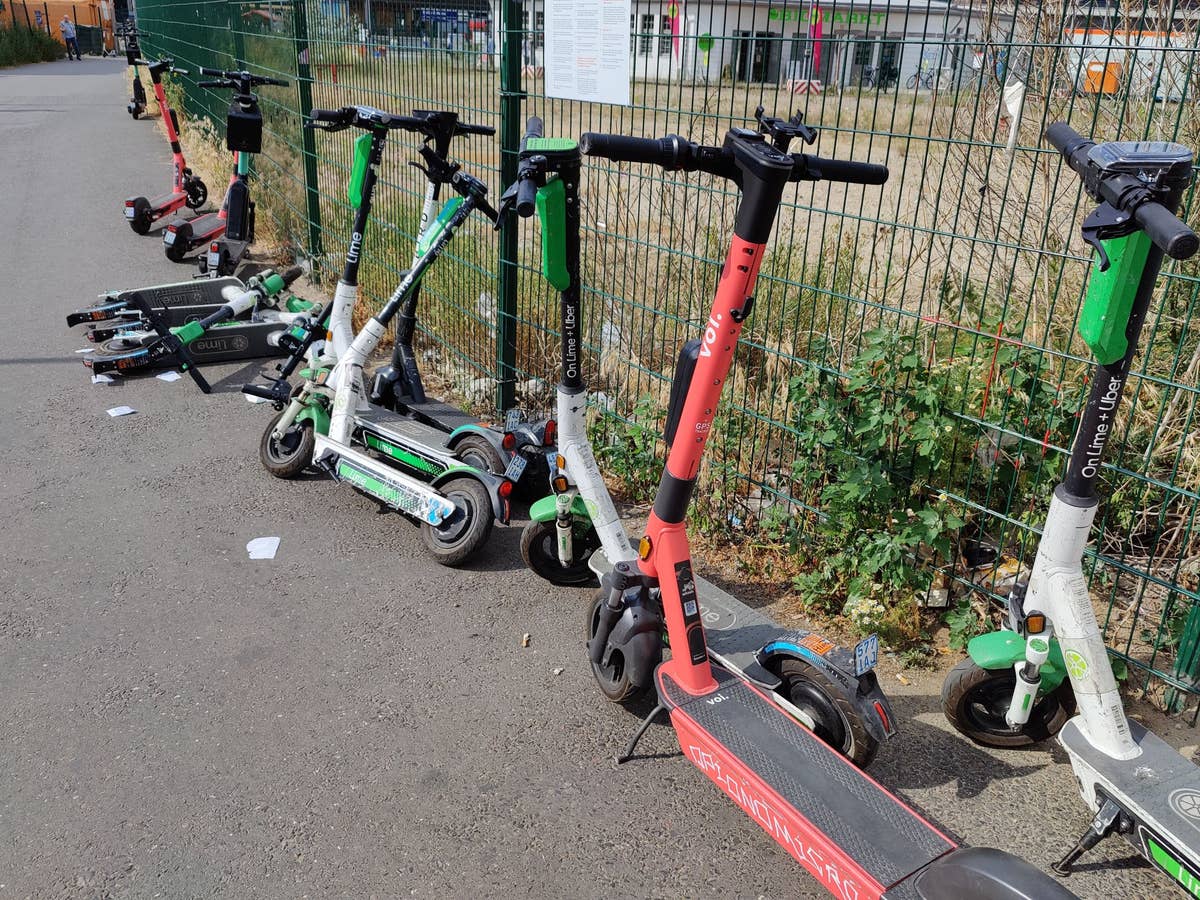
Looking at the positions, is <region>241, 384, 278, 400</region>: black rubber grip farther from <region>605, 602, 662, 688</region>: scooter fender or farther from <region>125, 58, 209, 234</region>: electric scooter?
<region>125, 58, 209, 234</region>: electric scooter

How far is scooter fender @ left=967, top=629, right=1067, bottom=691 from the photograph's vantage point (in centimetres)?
291

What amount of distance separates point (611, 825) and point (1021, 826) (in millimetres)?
1272

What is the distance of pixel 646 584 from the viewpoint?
3.18 metres

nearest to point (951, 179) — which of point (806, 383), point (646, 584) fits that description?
point (806, 383)

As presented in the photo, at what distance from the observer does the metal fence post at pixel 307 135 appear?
746 centimetres

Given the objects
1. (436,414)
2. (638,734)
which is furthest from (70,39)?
(638,734)

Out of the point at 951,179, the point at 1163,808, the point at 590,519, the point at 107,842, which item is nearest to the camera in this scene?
the point at 1163,808

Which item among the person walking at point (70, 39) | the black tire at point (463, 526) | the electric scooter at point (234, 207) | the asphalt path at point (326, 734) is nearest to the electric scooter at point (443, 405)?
the black tire at point (463, 526)

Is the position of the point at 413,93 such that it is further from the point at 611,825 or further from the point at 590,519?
the point at 611,825

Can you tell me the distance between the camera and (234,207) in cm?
816

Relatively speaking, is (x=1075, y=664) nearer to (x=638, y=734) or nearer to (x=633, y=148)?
(x=638, y=734)

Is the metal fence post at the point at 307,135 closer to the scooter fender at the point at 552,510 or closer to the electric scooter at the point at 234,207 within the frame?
the electric scooter at the point at 234,207

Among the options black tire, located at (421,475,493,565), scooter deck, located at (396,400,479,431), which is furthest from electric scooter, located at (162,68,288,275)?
black tire, located at (421,475,493,565)

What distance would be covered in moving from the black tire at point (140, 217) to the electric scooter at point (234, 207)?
1058mm
